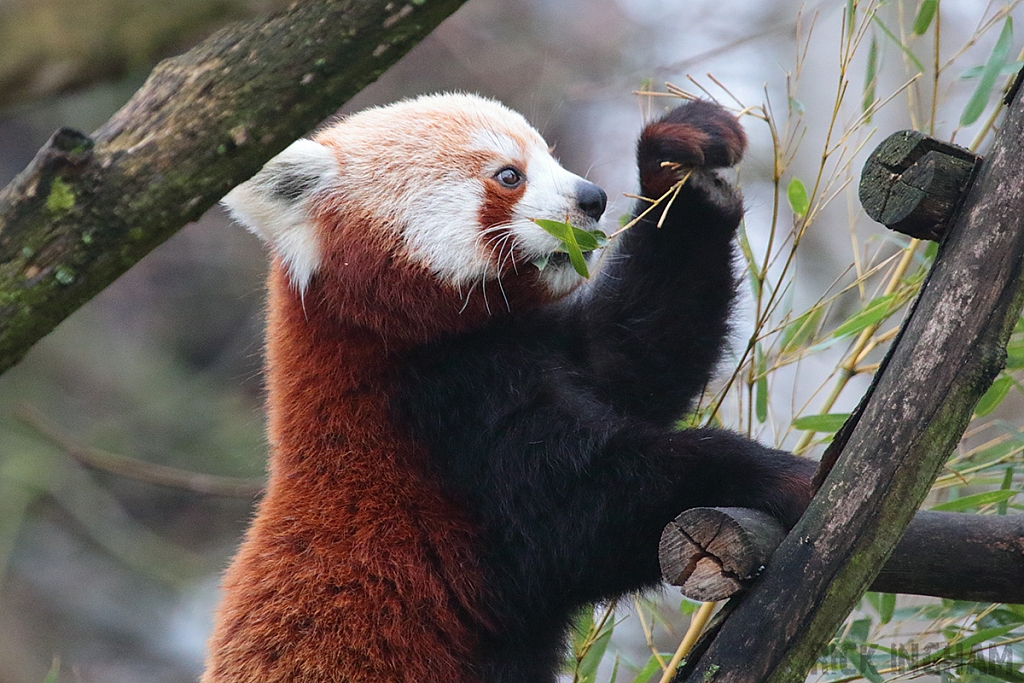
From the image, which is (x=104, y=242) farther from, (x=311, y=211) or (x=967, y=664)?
(x=967, y=664)

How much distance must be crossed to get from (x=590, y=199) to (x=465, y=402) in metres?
0.67

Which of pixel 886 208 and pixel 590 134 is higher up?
pixel 886 208

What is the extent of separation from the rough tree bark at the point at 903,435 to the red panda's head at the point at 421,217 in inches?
41.7

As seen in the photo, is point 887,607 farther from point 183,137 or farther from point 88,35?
point 88,35

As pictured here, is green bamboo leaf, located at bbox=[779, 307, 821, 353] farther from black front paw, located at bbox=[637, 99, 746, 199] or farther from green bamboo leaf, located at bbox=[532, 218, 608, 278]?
green bamboo leaf, located at bbox=[532, 218, 608, 278]

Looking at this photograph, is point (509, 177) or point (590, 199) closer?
point (590, 199)

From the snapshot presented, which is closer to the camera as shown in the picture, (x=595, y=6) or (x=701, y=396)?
(x=701, y=396)

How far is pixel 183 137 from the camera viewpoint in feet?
5.30

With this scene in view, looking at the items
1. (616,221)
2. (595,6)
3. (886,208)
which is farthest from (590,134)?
(886,208)

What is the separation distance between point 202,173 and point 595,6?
6.67m

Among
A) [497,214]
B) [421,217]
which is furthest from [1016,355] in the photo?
[421,217]

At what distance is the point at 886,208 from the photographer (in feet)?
6.16

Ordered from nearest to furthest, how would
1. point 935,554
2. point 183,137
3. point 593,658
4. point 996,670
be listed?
point 183,137
point 935,554
point 996,670
point 593,658

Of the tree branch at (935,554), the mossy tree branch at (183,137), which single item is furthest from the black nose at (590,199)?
the mossy tree branch at (183,137)
